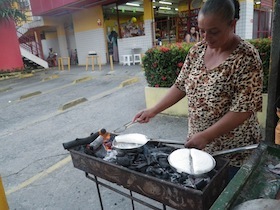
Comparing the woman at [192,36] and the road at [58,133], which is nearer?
the road at [58,133]

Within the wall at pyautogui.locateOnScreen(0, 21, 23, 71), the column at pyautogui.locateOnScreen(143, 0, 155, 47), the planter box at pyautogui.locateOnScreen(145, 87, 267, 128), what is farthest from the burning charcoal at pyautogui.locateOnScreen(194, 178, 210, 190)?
the wall at pyautogui.locateOnScreen(0, 21, 23, 71)

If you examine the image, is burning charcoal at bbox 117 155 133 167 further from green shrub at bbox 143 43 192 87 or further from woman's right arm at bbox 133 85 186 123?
green shrub at bbox 143 43 192 87

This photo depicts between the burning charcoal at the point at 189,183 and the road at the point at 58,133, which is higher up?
the burning charcoal at the point at 189,183

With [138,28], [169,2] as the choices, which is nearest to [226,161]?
[138,28]

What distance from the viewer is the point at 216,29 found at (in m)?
1.30

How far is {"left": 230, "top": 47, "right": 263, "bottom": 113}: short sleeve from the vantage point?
128cm

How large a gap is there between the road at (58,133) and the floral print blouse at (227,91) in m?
1.24

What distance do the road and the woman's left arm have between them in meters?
1.25

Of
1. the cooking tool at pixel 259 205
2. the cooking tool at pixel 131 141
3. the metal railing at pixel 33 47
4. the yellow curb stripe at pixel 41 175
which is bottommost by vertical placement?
the yellow curb stripe at pixel 41 175

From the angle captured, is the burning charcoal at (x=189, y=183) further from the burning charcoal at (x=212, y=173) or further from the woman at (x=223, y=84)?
the woman at (x=223, y=84)

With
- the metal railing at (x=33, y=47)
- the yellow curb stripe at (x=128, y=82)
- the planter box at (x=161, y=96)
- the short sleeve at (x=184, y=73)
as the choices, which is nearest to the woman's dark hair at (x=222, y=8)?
the short sleeve at (x=184, y=73)

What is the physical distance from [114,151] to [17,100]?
7.28 meters

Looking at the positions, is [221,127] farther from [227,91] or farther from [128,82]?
[128,82]

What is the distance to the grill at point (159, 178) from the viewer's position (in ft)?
3.71
